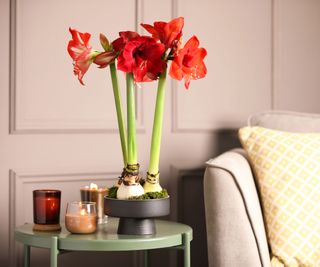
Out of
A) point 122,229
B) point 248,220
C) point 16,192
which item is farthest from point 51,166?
point 248,220

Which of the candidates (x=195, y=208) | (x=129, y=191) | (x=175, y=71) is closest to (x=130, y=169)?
(x=129, y=191)

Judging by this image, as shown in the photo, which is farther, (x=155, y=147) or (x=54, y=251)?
(x=155, y=147)

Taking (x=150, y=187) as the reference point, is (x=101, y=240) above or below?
below

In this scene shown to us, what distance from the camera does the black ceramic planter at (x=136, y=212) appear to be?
1748 millimetres

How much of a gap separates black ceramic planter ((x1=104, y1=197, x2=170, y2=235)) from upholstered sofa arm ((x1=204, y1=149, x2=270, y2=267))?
18 cm

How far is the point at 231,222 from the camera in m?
1.89

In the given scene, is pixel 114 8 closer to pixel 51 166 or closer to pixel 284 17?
pixel 51 166

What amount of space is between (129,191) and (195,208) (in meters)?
0.83

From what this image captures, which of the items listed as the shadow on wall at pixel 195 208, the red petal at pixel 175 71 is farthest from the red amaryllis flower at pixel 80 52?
the shadow on wall at pixel 195 208

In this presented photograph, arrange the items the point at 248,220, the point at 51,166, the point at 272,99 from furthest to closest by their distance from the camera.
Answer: the point at 272,99, the point at 51,166, the point at 248,220

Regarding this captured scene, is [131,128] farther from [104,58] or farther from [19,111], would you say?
[19,111]

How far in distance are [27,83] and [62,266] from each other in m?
0.67

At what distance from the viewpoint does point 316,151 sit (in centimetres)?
210

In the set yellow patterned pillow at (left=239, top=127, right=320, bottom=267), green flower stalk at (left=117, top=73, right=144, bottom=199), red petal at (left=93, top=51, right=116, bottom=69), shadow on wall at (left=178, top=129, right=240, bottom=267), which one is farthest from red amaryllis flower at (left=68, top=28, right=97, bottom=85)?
shadow on wall at (left=178, top=129, right=240, bottom=267)
